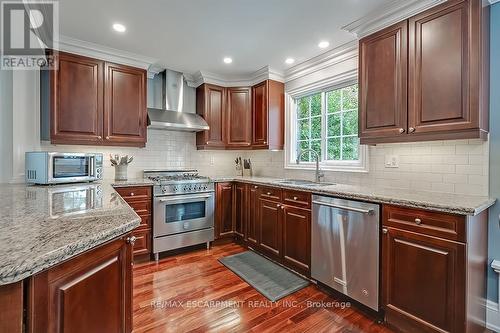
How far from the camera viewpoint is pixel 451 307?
1556 mm

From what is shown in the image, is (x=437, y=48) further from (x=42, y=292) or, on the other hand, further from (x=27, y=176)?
(x=27, y=176)

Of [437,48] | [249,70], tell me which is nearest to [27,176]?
[249,70]

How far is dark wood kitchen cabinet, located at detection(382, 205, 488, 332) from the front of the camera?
5.03 feet

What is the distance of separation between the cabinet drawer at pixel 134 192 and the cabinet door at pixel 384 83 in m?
2.40

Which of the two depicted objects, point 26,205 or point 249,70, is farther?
point 249,70

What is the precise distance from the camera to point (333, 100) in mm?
3164

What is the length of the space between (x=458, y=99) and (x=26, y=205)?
2748mm

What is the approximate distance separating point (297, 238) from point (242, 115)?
2115 millimetres

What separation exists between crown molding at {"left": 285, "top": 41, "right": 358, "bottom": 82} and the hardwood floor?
2444 mm

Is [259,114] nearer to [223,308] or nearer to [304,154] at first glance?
[304,154]

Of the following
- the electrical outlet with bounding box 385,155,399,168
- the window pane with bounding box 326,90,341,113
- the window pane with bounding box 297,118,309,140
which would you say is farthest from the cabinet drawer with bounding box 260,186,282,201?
the window pane with bounding box 326,90,341,113

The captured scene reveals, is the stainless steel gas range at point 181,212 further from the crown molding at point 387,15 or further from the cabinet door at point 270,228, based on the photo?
the crown molding at point 387,15

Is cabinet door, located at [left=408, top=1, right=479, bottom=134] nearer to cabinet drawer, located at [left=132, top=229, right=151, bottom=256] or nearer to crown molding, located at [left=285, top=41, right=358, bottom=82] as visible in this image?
crown molding, located at [left=285, top=41, right=358, bottom=82]

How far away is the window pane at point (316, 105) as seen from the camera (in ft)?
11.0
